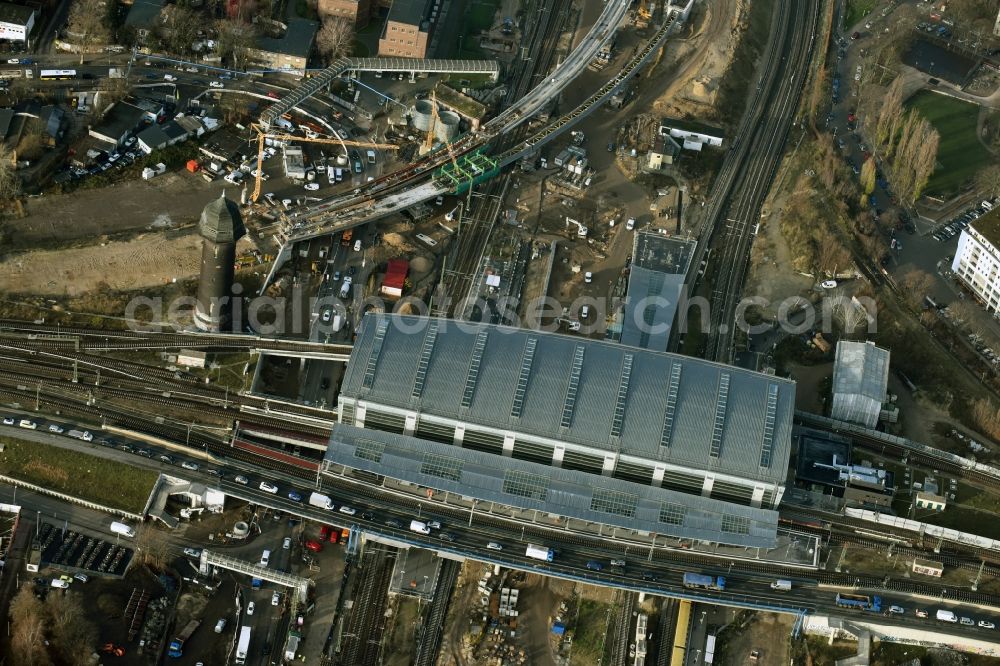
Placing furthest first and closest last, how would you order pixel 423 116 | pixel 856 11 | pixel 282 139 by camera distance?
pixel 856 11 → pixel 423 116 → pixel 282 139

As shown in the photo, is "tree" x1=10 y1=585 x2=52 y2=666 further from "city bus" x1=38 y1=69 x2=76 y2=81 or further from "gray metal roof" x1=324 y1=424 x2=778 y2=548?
"city bus" x1=38 y1=69 x2=76 y2=81

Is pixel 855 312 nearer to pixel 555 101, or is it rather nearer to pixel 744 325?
pixel 744 325

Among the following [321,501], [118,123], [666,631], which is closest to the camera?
[666,631]

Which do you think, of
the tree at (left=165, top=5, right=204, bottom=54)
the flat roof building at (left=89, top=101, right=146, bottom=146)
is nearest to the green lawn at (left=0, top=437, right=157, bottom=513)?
the flat roof building at (left=89, top=101, right=146, bottom=146)

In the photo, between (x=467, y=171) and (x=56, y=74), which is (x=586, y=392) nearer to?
(x=467, y=171)

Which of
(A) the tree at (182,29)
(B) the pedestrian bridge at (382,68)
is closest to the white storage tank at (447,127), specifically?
(B) the pedestrian bridge at (382,68)

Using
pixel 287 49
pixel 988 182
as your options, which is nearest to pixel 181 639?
pixel 287 49

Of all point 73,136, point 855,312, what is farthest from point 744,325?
point 73,136
